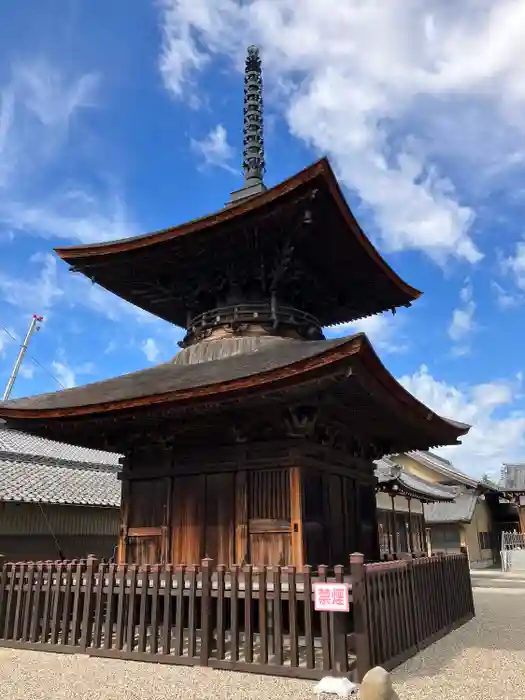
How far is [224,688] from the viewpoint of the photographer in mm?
6570

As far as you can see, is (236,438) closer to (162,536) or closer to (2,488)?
(162,536)

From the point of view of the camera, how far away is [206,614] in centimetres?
767

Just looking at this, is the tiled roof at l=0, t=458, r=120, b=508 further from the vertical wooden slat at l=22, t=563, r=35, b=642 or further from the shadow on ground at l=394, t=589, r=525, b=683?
the shadow on ground at l=394, t=589, r=525, b=683

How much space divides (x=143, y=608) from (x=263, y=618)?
6.52 ft

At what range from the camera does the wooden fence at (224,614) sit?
6.99 m

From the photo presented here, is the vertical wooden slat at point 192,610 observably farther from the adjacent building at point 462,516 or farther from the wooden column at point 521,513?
the wooden column at point 521,513

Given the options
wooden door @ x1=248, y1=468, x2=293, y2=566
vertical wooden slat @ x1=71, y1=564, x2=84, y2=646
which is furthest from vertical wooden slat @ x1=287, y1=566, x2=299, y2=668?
vertical wooden slat @ x1=71, y1=564, x2=84, y2=646

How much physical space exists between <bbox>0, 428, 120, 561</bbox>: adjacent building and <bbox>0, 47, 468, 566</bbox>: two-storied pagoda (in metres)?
9.60

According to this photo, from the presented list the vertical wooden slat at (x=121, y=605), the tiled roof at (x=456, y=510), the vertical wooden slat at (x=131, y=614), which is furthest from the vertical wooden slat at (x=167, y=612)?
the tiled roof at (x=456, y=510)

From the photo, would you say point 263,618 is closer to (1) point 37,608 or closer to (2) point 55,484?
(1) point 37,608

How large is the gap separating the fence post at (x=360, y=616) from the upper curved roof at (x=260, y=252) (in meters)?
5.69

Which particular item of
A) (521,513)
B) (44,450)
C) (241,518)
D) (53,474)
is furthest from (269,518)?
(521,513)

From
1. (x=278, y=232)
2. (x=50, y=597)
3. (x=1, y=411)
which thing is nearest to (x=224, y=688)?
(x=50, y=597)

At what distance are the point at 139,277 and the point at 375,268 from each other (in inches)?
191
